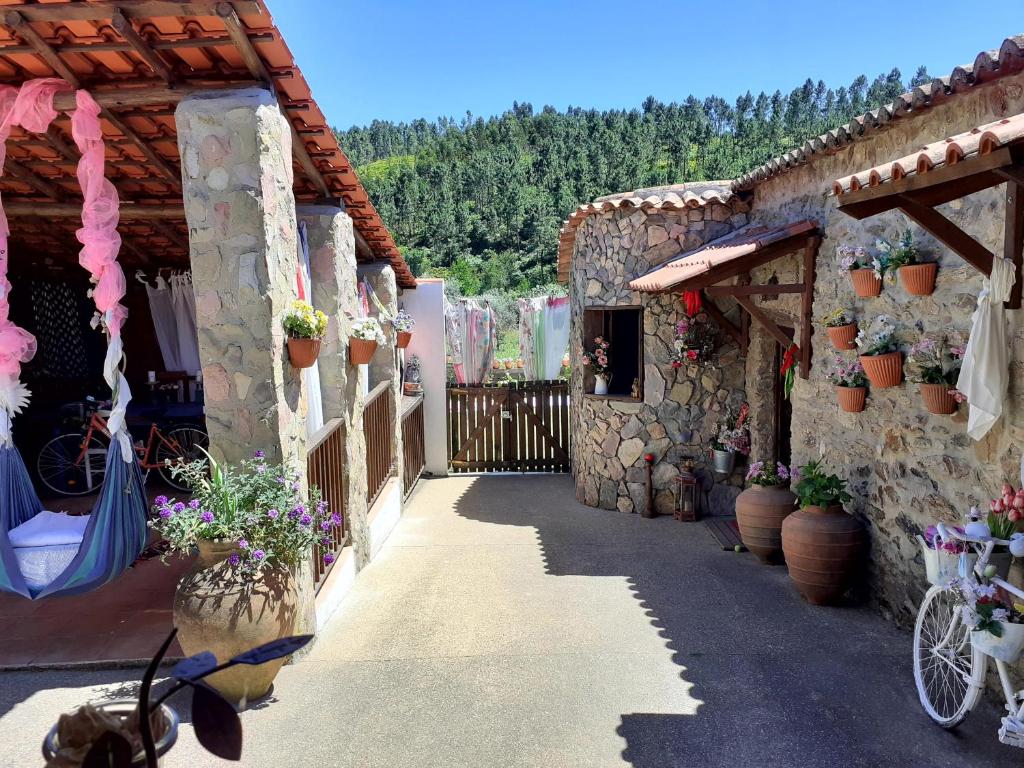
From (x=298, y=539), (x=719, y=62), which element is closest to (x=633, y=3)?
(x=719, y=62)

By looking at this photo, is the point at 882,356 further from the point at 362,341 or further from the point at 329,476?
the point at 329,476

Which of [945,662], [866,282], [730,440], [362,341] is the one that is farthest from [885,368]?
[362,341]

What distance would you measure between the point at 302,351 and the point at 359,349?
1.76 meters

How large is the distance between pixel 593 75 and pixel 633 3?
2523 centimetres

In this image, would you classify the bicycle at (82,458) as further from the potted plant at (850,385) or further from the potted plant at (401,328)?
the potted plant at (850,385)

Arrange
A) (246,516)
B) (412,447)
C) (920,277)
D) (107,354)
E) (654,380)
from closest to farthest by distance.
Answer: (246,516)
(920,277)
(107,354)
(654,380)
(412,447)

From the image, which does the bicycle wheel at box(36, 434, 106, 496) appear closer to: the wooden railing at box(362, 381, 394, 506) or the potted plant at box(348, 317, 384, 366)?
the wooden railing at box(362, 381, 394, 506)

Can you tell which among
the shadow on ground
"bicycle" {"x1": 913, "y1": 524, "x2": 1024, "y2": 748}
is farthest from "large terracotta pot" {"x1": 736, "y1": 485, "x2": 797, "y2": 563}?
"bicycle" {"x1": 913, "y1": 524, "x2": 1024, "y2": 748}

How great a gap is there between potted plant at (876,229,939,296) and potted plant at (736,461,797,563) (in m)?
2.28

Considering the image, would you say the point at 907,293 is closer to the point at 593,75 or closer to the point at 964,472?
the point at 964,472

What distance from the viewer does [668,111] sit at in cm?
4778

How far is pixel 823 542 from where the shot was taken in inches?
208

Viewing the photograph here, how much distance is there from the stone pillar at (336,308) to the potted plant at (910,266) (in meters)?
4.21

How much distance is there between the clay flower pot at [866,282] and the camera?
502 centimetres
